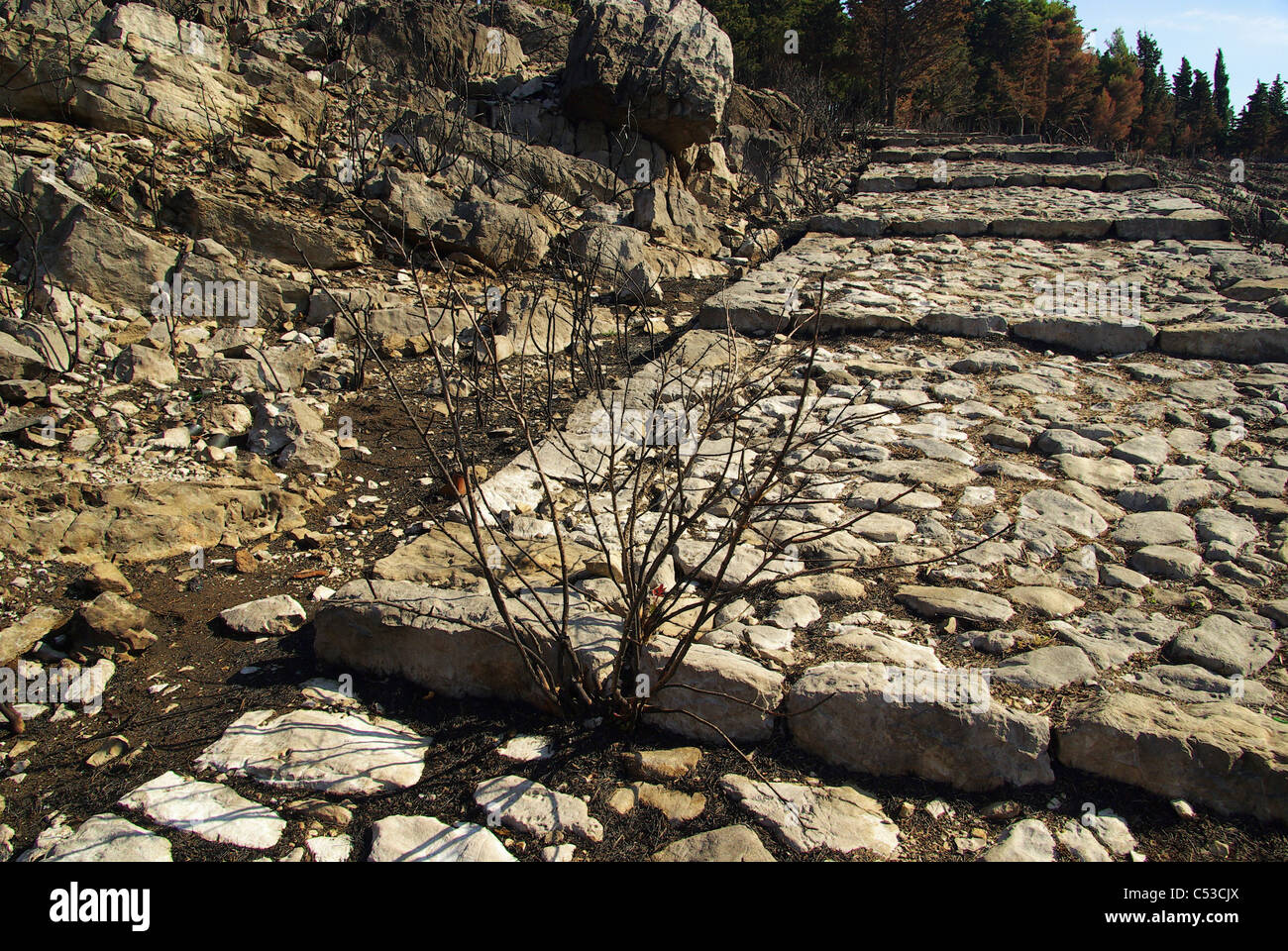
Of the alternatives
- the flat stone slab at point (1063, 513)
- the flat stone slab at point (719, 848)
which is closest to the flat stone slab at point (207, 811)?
the flat stone slab at point (719, 848)

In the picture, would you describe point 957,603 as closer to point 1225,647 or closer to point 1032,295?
point 1225,647

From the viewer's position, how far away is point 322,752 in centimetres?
208

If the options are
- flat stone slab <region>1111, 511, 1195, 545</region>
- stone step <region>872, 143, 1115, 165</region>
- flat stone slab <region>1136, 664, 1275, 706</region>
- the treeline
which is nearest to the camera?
flat stone slab <region>1136, 664, 1275, 706</region>

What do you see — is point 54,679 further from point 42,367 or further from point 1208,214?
point 1208,214

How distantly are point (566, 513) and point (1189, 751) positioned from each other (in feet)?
7.74

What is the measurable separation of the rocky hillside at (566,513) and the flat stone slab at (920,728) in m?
0.01

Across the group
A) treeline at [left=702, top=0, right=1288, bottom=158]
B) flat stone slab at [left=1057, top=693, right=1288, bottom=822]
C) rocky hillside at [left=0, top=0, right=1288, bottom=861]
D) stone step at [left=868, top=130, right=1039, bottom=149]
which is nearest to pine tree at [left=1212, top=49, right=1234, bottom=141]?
treeline at [left=702, top=0, right=1288, bottom=158]

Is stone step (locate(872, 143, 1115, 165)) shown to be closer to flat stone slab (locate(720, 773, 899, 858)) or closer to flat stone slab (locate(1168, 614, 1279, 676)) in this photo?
flat stone slab (locate(1168, 614, 1279, 676))

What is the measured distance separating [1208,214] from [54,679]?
32.5 ft

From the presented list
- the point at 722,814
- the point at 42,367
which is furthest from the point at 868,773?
the point at 42,367

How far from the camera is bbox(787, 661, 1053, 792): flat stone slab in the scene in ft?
6.42

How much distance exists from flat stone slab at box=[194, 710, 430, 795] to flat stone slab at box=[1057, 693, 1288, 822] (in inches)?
70.4

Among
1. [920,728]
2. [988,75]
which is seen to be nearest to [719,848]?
[920,728]

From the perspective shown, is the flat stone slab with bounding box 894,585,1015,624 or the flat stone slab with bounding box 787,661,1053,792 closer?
the flat stone slab with bounding box 787,661,1053,792
